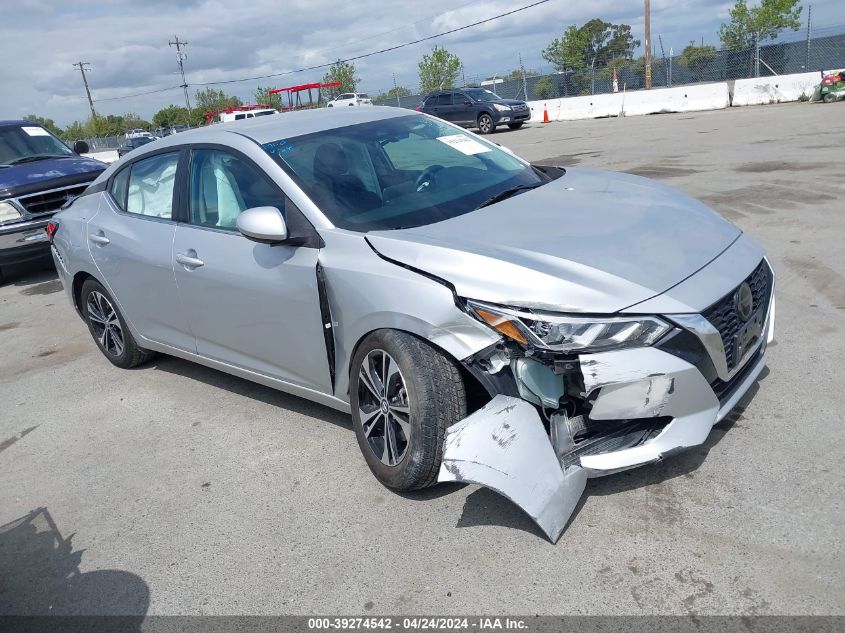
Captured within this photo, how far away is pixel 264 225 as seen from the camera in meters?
3.60

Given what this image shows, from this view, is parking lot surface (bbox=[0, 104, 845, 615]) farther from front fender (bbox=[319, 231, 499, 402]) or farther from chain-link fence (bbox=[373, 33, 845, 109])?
chain-link fence (bbox=[373, 33, 845, 109])

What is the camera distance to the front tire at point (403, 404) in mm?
3172

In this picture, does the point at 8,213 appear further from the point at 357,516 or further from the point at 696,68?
the point at 696,68

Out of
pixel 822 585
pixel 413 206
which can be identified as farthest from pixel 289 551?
pixel 822 585

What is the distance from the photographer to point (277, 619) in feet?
9.25

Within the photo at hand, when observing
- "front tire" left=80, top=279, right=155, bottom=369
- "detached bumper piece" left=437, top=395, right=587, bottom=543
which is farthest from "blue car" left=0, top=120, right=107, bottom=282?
"detached bumper piece" left=437, top=395, right=587, bottom=543

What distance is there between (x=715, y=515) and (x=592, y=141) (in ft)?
52.7

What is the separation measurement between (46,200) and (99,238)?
4673mm

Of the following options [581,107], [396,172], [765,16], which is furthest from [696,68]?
[396,172]

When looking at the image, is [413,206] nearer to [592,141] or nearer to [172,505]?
[172,505]

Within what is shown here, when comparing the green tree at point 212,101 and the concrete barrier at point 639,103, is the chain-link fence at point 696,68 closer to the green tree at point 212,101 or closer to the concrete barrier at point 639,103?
the concrete barrier at point 639,103

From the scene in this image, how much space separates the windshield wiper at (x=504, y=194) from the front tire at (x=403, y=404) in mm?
968

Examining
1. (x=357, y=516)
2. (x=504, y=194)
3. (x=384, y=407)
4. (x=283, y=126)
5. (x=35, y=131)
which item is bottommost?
(x=357, y=516)

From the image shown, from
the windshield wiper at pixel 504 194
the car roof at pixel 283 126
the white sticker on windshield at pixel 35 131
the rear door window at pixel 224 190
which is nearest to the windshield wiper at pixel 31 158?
the white sticker on windshield at pixel 35 131
